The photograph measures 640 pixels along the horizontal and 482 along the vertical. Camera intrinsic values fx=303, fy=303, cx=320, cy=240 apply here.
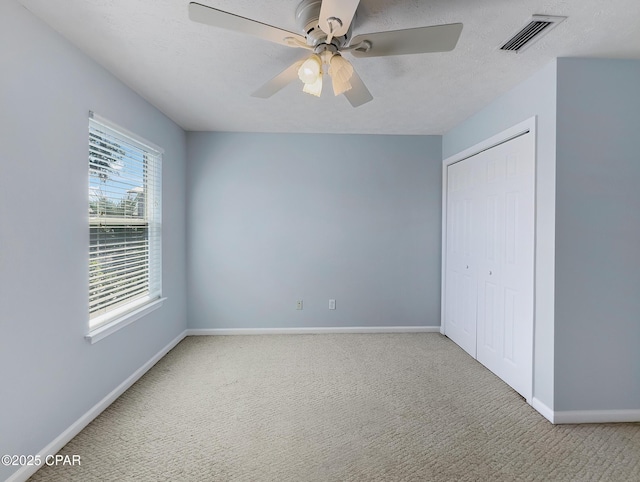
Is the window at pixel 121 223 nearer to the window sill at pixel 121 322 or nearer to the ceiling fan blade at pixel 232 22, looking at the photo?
the window sill at pixel 121 322

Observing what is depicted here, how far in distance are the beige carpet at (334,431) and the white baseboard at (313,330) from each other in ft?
2.50

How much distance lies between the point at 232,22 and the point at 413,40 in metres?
0.83

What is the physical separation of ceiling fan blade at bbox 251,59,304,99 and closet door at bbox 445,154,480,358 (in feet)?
7.06

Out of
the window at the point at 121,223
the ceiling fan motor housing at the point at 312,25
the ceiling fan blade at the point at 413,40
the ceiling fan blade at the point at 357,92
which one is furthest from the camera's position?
the window at the point at 121,223

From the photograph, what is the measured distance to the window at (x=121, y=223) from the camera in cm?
214

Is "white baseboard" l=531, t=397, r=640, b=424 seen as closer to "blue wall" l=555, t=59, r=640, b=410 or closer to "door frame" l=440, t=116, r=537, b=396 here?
"blue wall" l=555, t=59, r=640, b=410

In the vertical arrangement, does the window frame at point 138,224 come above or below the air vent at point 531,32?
below

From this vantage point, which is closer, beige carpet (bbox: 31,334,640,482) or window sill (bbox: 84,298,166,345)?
beige carpet (bbox: 31,334,640,482)

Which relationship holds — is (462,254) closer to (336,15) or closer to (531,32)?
(531,32)

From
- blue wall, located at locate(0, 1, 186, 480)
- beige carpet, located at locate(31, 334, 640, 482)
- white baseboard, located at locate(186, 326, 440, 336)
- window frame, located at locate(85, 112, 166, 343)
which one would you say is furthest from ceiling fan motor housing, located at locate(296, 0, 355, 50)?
white baseboard, located at locate(186, 326, 440, 336)

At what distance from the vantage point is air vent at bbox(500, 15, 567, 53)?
1.60 meters

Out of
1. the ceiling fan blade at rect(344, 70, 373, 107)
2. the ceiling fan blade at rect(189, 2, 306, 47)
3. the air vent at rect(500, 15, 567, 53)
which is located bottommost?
the ceiling fan blade at rect(344, 70, 373, 107)

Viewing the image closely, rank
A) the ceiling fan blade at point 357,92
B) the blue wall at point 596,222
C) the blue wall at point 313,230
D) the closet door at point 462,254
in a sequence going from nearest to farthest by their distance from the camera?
1. the ceiling fan blade at point 357,92
2. the blue wall at point 596,222
3. the closet door at point 462,254
4. the blue wall at point 313,230

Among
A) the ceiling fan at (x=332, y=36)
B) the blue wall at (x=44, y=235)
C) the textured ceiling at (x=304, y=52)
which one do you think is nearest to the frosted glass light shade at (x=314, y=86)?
the ceiling fan at (x=332, y=36)
